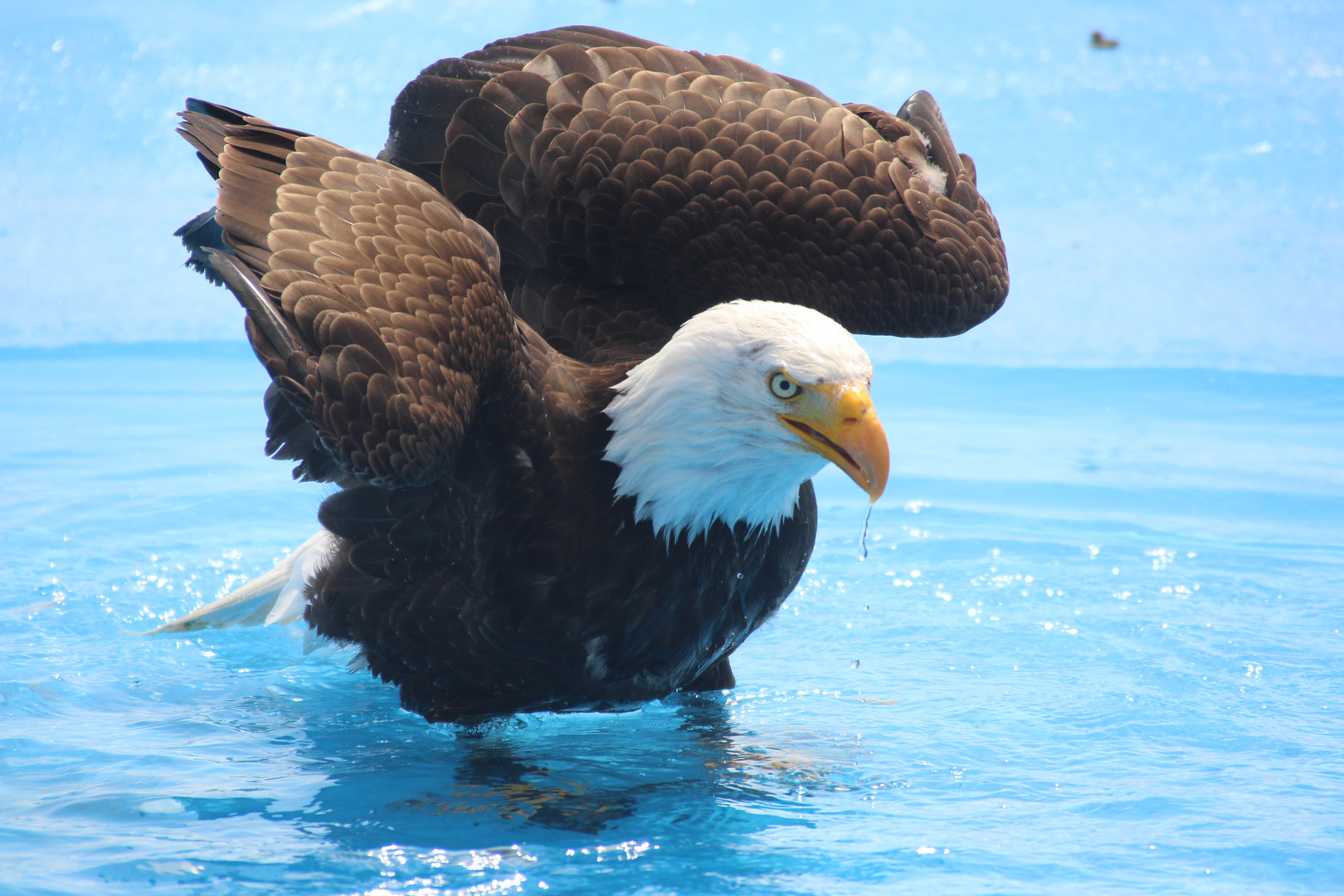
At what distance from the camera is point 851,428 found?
2.42 meters

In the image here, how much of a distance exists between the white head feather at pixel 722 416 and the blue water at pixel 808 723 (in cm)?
65

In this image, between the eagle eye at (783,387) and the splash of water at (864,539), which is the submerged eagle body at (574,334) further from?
the splash of water at (864,539)

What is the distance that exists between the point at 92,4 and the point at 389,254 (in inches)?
396

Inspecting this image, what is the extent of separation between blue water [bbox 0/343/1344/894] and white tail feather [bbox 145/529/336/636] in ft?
0.40

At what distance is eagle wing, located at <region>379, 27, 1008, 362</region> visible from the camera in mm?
3248

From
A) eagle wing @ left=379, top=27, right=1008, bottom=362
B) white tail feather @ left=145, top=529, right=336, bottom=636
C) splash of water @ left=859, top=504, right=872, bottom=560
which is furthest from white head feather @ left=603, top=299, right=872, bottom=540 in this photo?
white tail feather @ left=145, top=529, right=336, bottom=636

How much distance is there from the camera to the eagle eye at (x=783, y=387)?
8.05 ft

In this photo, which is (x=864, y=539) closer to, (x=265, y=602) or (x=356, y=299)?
(x=356, y=299)

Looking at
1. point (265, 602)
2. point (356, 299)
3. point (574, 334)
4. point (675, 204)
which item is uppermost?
point (675, 204)

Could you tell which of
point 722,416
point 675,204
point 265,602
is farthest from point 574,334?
point 265,602

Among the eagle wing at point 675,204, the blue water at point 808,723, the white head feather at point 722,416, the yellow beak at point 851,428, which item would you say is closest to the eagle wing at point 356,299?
the white head feather at point 722,416

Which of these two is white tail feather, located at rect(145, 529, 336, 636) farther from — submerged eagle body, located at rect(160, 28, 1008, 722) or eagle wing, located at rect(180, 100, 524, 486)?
eagle wing, located at rect(180, 100, 524, 486)

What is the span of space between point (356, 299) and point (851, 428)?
922mm

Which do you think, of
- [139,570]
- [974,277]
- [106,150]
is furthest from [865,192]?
[106,150]
